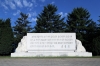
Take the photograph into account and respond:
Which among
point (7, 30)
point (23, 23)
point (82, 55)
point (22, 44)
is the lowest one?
point (82, 55)

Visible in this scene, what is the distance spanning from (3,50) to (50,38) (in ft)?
23.4

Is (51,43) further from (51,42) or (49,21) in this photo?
(49,21)

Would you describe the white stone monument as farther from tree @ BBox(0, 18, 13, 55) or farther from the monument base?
tree @ BBox(0, 18, 13, 55)

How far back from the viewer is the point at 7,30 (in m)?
22.6

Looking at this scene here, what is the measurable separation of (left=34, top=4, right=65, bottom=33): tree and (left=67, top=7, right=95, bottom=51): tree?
8.35ft

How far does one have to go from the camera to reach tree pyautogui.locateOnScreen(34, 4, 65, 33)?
33594 millimetres

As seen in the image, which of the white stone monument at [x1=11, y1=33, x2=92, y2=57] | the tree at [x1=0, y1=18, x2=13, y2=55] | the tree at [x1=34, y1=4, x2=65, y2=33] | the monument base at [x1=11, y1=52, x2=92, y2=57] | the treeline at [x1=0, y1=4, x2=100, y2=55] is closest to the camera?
the monument base at [x1=11, y1=52, x2=92, y2=57]

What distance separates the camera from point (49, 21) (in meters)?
34.8

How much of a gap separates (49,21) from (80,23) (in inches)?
289

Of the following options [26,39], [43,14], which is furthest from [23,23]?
[26,39]

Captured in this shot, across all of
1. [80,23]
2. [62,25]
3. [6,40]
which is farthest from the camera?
[62,25]

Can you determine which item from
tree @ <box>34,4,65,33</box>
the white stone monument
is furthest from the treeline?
the white stone monument

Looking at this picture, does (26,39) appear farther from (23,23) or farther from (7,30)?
(23,23)

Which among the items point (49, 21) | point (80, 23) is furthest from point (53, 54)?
point (49, 21)
